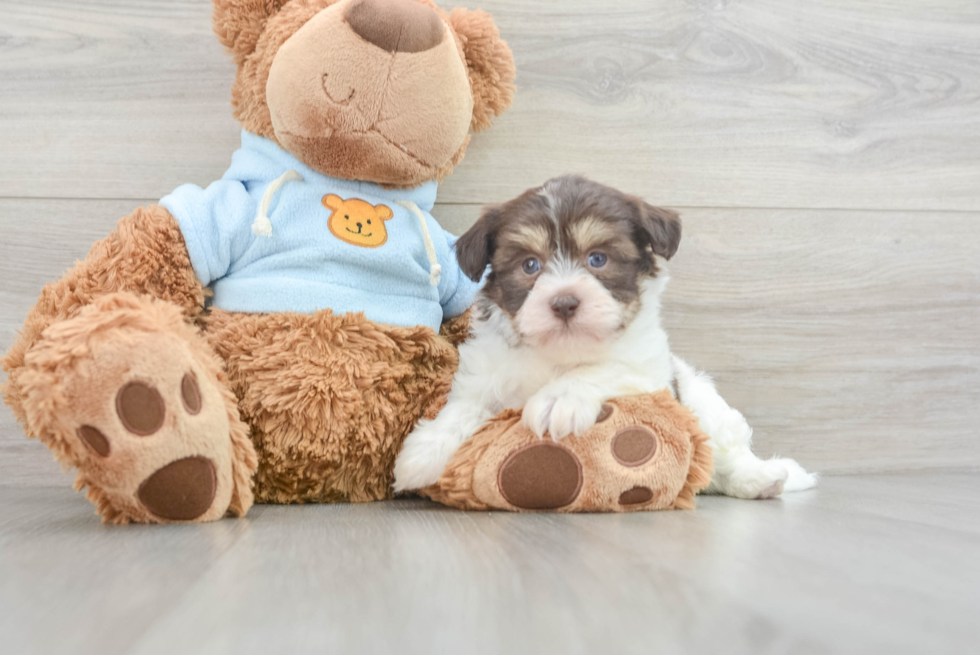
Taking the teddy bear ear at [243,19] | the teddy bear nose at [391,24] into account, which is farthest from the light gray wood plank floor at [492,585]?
the teddy bear ear at [243,19]

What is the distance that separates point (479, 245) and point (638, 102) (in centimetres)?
88

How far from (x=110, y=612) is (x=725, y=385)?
183cm

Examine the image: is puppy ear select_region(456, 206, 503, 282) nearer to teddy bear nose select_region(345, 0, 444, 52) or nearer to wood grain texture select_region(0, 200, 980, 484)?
teddy bear nose select_region(345, 0, 444, 52)

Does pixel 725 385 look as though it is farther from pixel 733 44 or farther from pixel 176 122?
pixel 176 122

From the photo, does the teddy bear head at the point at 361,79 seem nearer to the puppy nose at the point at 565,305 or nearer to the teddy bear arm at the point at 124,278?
the teddy bear arm at the point at 124,278

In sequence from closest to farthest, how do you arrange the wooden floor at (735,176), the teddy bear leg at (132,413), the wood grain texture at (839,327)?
the teddy bear leg at (132,413), the wooden floor at (735,176), the wood grain texture at (839,327)

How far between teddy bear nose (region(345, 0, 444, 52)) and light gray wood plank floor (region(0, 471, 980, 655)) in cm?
97

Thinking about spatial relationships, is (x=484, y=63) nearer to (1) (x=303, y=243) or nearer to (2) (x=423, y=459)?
(1) (x=303, y=243)

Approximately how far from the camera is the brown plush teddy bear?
1.50 metres

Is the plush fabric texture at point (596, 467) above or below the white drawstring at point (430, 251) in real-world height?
below

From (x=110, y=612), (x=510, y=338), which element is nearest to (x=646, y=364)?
(x=510, y=338)

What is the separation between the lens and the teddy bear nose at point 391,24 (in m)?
1.51

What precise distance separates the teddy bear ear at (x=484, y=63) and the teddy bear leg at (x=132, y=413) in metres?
0.95

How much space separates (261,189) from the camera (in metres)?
1.69
